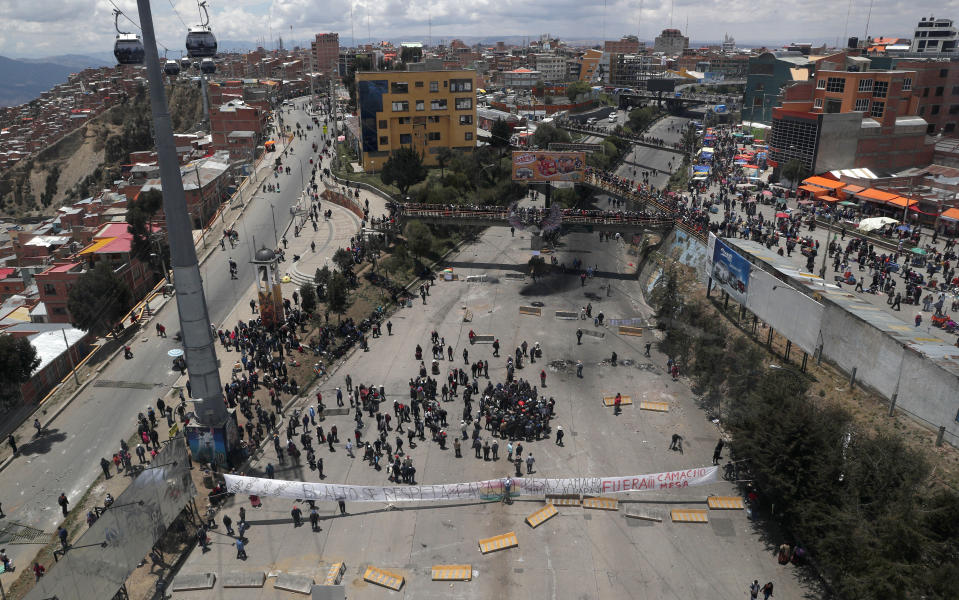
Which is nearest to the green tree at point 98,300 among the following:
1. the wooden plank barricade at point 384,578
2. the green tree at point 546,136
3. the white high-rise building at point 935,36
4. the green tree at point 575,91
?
the wooden plank barricade at point 384,578

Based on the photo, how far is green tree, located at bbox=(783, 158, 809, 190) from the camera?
5819cm

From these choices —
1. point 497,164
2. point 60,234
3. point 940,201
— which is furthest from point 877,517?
point 60,234

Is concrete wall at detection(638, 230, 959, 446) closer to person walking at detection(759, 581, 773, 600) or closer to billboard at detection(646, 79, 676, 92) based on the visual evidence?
person walking at detection(759, 581, 773, 600)

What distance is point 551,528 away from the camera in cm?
2189

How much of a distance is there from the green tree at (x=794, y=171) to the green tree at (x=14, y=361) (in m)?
62.0

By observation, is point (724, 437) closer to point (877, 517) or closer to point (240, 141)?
point (877, 517)

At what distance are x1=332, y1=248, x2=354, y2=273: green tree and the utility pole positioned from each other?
1930 cm

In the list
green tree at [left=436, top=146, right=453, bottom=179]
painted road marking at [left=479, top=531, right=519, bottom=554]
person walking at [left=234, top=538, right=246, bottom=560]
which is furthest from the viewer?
green tree at [left=436, top=146, right=453, bottom=179]

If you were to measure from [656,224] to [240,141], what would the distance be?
63.8m

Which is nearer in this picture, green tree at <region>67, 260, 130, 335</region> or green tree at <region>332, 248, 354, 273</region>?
green tree at <region>67, 260, 130, 335</region>

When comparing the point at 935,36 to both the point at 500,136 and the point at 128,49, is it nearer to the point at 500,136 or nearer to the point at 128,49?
the point at 500,136

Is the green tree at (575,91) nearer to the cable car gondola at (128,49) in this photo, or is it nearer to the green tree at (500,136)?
the green tree at (500,136)

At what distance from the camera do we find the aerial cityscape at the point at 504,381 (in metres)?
19.8

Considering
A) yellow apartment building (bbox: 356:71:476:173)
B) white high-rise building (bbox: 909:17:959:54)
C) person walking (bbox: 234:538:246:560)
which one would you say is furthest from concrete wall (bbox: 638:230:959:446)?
white high-rise building (bbox: 909:17:959:54)
